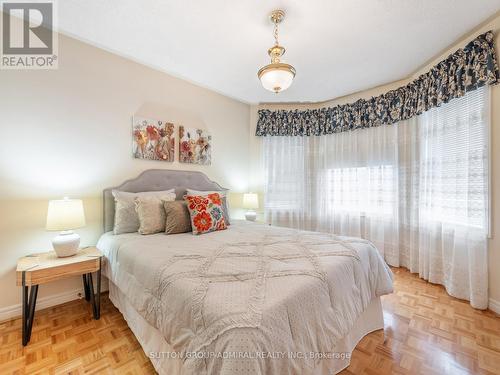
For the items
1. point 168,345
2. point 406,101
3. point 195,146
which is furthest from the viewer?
point 195,146

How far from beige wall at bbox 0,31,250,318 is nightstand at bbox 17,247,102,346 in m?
0.28

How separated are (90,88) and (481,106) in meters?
3.91

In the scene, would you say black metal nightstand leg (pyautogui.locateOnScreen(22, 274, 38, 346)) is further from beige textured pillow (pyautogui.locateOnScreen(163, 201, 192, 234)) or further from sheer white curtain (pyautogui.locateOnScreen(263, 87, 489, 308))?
sheer white curtain (pyautogui.locateOnScreen(263, 87, 489, 308))

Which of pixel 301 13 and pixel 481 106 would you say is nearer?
pixel 301 13

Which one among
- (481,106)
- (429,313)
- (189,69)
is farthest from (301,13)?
(429,313)

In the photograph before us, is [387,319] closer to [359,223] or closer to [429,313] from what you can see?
[429,313]

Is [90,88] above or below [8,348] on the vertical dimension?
above

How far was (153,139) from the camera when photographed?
274 centimetres

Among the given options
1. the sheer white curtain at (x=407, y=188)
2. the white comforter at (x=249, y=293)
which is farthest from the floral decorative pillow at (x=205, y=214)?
the sheer white curtain at (x=407, y=188)

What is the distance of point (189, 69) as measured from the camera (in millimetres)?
2785

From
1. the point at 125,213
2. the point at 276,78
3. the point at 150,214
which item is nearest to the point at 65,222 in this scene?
the point at 125,213

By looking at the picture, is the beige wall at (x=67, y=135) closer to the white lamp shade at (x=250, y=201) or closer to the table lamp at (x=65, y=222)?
the table lamp at (x=65, y=222)

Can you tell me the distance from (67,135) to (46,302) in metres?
1.61

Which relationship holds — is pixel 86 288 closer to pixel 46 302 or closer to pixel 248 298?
pixel 46 302
